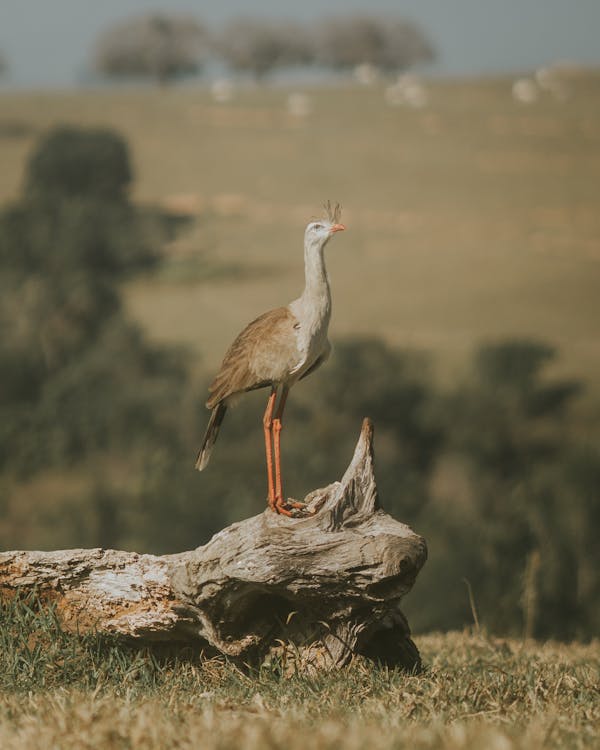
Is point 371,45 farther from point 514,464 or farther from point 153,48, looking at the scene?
point 514,464

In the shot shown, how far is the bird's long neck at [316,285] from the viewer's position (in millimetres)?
6957

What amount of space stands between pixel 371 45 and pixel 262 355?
107 metres

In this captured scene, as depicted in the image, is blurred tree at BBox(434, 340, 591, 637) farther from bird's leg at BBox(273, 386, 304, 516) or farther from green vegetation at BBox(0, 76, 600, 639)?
bird's leg at BBox(273, 386, 304, 516)

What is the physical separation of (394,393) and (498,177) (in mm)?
22611

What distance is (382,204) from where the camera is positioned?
65375 mm

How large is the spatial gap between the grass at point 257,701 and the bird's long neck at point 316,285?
6.60 ft

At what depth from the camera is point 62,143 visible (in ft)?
254

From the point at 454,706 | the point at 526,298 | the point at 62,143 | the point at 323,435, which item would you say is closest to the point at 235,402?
the point at 454,706

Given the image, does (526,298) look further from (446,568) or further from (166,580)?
(166,580)

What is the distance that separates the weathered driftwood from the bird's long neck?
840 mm

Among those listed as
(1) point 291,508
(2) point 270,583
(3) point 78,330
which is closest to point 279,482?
(1) point 291,508

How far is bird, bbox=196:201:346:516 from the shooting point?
6965 millimetres

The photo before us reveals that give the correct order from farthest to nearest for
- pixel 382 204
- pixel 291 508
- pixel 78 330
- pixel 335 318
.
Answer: pixel 382 204
pixel 78 330
pixel 335 318
pixel 291 508

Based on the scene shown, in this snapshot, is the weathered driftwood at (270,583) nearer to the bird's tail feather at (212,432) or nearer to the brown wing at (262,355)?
the brown wing at (262,355)
